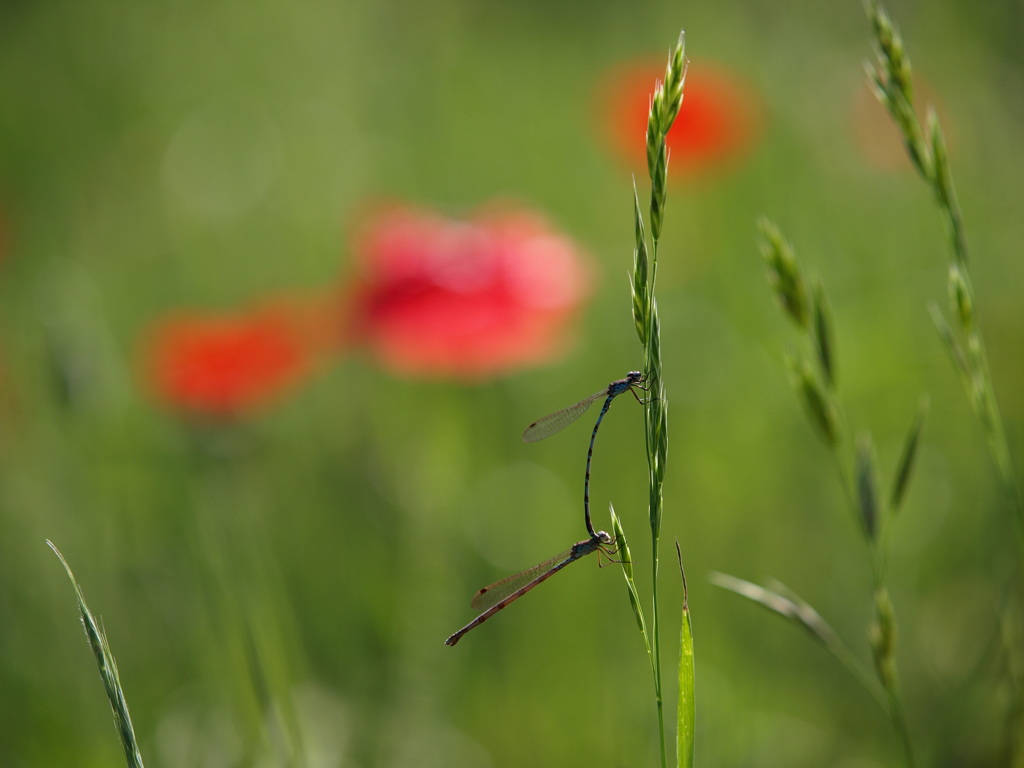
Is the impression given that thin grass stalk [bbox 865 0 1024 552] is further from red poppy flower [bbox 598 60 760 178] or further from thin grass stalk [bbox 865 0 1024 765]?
red poppy flower [bbox 598 60 760 178]

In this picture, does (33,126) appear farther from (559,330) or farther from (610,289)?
(559,330)

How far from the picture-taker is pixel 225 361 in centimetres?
176

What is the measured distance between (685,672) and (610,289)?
2.55m

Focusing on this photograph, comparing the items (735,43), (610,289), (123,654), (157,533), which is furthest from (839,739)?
(735,43)

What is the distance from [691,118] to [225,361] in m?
1.30

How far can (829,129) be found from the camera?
2994 mm

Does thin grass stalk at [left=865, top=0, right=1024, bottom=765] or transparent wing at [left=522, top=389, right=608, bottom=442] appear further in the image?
transparent wing at [left=522, top=389, right=608, bottom=442]

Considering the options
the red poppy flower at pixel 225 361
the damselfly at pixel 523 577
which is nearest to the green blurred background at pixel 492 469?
the red poppy flower at pixel 225 361

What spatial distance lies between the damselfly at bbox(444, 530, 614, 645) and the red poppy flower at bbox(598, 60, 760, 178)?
4.85ft

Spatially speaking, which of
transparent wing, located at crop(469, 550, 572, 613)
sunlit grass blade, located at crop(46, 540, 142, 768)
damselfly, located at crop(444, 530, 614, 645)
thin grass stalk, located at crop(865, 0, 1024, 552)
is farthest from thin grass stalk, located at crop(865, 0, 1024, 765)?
sunlit grass blade, located at crop(46, 540, 142, 768)

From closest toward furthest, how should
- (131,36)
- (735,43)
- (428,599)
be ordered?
(428,599), (735,43), (131,36)

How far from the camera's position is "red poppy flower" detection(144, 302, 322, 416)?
5.65 ft

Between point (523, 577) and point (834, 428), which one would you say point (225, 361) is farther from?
point (834, 428)

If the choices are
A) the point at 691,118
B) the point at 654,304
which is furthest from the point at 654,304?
the point at 691,118
